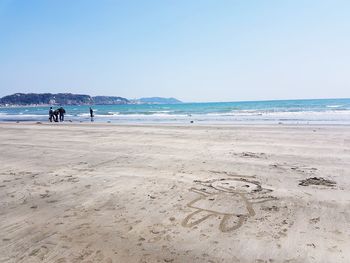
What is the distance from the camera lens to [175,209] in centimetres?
556

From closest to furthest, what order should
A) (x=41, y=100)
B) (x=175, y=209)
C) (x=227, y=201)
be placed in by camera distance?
(x=175, y=209), (x=227, y=201), (x=41, y=100)

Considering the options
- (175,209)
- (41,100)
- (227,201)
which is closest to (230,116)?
(227,201)

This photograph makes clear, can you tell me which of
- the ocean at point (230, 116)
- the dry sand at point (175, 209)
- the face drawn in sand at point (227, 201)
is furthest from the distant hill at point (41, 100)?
the face drawn in sand at point (227, 201)

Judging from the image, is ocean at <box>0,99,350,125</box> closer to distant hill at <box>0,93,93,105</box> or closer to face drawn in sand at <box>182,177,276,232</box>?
face drawn in sand at <box>182,177,276,232</box>

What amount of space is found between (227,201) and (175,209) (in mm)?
1020

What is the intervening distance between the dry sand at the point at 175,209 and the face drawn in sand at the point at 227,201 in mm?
18

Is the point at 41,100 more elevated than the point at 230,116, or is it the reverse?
the point at 41,100

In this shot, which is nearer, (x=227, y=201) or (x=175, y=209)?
(x=175, y=209)

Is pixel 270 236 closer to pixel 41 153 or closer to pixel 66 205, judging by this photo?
pixel 66 205

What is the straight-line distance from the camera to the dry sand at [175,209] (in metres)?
4.15

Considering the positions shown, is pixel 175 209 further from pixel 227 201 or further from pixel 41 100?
pixel 41 100

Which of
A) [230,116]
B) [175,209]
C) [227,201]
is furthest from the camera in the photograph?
[230,116]

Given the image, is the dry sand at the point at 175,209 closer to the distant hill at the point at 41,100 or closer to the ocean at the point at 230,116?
the ocean at the point at 230,116

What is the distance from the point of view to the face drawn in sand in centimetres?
510
